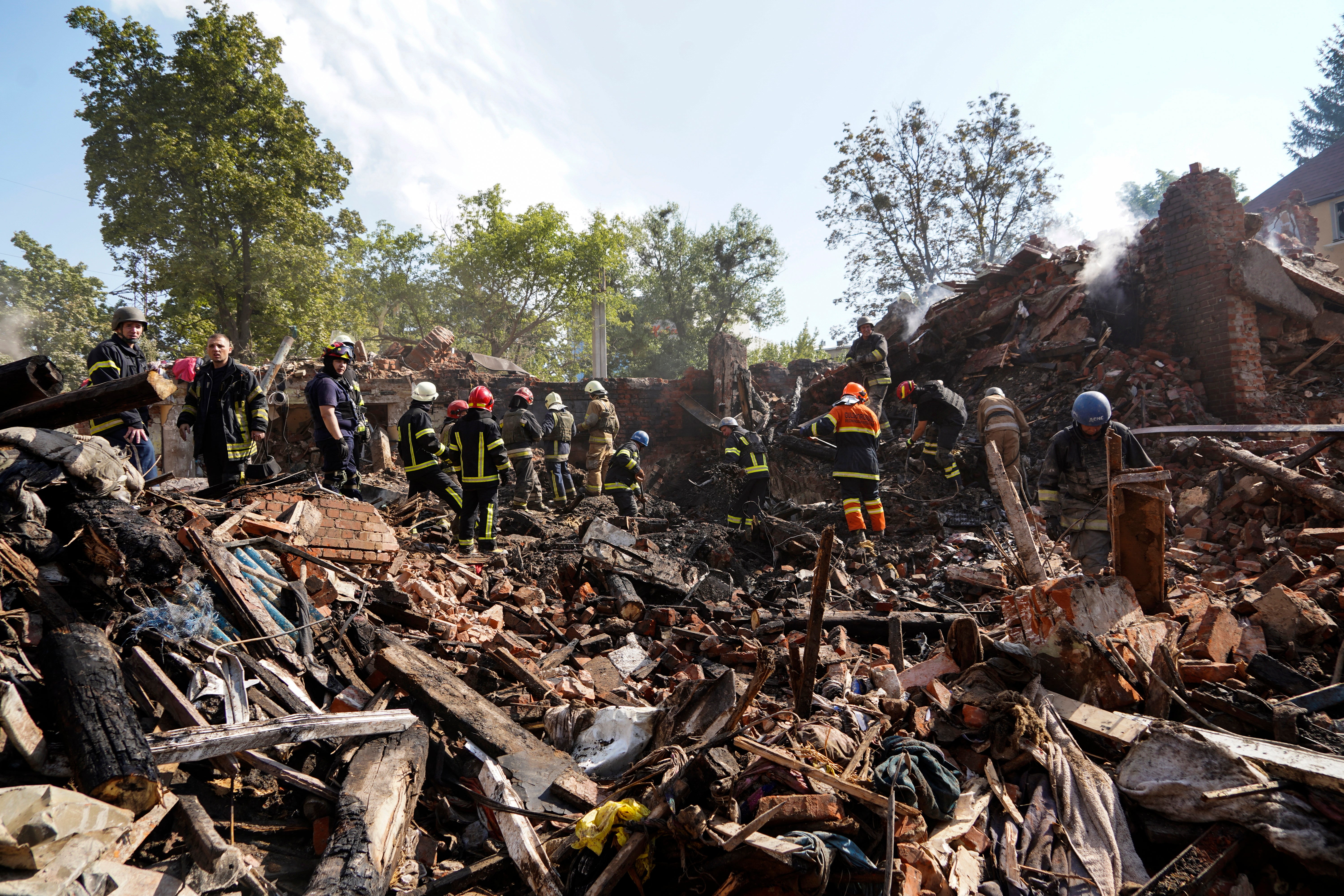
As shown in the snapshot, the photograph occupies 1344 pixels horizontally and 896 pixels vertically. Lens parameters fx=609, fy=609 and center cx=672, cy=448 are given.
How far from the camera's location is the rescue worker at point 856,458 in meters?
6.80

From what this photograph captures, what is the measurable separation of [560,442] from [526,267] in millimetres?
15447

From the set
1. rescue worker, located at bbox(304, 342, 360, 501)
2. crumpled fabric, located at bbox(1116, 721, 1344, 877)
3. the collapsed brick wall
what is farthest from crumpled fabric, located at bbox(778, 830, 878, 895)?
the collapsed brick wall

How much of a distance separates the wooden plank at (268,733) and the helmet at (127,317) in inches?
160

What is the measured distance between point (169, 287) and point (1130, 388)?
20.2 m

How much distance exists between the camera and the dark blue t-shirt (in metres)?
5.92

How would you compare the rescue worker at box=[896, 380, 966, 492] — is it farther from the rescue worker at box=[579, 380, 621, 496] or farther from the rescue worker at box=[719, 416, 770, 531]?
the rescue worker at box=[579, 380, 621, 496]

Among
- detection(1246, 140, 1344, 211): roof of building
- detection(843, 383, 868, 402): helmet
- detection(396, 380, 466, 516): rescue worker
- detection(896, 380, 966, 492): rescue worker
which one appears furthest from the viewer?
detection(1246, 140, 1344, 211): roof of building

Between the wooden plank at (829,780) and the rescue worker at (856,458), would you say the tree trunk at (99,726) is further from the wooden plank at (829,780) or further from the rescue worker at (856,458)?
the rescue worker at (856,458)

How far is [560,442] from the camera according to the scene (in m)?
9.75

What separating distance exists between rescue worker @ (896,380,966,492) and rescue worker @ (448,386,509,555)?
543cm

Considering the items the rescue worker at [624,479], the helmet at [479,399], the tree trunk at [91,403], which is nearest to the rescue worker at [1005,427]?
the rescue worker at [624,479]

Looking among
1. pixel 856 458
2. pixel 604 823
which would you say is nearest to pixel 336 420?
pixel 604 823

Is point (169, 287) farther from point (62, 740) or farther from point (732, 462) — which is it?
point (62, 740)

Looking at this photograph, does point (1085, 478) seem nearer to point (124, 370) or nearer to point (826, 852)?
point (826, 852)
